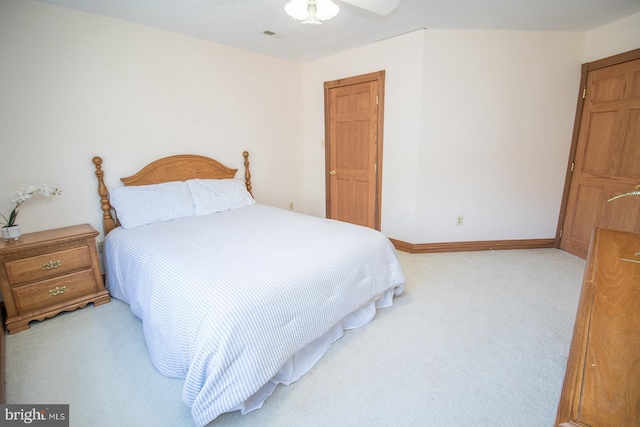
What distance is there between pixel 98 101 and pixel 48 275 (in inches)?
58.8

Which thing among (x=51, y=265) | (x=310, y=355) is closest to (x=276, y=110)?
(x=51, y=265)

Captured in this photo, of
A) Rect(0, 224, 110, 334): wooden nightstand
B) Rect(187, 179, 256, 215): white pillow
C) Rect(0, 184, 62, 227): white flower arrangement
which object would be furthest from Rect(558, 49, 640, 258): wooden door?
Rect(0, 184, 62, 227): white flower arrangement

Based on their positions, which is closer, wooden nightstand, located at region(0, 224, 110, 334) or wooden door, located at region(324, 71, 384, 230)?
wooden nightstand, located at region(0, 224, 110, 334)

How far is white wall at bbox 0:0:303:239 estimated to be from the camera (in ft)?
7.50

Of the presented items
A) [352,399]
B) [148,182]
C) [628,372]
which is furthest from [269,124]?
[628,372]

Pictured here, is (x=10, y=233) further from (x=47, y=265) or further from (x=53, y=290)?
(x=53, y=290)

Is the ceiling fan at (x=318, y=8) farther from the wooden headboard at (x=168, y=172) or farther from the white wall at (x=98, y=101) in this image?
the wooden headboard at (x=168, y=172)

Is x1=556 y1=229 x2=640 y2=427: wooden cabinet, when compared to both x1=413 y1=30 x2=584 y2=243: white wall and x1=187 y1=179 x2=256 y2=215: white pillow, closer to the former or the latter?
x1=413 y1=30 x2=584 y2=243: white wall

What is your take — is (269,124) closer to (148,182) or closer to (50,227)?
(148,182)

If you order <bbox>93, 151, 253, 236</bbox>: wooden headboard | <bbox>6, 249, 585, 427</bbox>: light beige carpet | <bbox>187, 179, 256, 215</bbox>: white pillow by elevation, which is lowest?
<bbox>6, 249, 585, 427</bbox>: light beige carpet

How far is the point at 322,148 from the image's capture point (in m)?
4.25

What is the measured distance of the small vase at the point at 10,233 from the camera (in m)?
2.13

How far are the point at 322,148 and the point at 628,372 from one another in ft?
12.6

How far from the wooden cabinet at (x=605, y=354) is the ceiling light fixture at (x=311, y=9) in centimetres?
178
